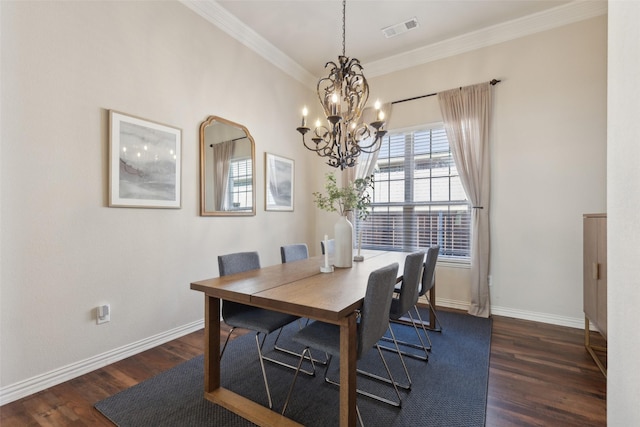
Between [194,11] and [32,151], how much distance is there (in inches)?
79.3

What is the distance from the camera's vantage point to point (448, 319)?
130 inches

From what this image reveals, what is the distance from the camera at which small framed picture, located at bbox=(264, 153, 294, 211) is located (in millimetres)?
3879

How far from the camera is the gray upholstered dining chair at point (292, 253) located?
2824 millimetres

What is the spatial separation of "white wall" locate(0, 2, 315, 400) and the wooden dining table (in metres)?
1.03

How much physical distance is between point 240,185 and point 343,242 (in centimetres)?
167

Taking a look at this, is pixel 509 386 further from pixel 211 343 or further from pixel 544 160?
pixel 544 160

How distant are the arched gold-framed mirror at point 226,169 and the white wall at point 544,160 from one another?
2.77 m

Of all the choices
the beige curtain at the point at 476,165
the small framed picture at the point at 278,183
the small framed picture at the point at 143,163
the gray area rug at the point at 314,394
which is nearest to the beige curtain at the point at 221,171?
the small framed picture at the point at 143,163

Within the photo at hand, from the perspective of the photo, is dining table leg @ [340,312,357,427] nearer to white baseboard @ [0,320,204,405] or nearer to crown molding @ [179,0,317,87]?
white baseboard @ [0,320,204,405]

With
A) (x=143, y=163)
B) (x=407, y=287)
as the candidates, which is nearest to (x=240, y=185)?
(x=143, y=163)

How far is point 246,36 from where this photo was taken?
3.52 meters

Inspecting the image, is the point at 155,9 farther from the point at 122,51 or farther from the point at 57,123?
the point at 57,123

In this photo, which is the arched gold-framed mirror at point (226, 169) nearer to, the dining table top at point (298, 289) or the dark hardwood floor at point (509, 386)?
the dining table top at point (298, 289)

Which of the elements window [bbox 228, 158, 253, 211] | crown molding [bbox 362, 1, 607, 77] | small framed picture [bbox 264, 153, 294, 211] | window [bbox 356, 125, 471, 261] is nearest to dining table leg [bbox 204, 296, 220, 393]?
window [bbox 228, 158, 253, 211]
